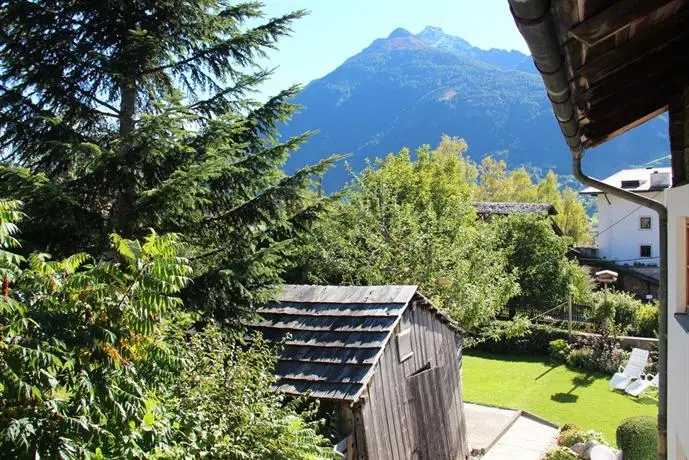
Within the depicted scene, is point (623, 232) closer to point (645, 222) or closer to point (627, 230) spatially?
point (627, 230)

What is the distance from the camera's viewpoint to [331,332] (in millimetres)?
8516

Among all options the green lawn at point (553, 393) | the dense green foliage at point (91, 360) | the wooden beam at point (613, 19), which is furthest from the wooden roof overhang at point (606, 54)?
the green lawn at point (553, 393)

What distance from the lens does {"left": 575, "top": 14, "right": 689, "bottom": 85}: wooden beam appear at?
2973 millimetres

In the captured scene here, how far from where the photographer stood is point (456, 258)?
1576cm

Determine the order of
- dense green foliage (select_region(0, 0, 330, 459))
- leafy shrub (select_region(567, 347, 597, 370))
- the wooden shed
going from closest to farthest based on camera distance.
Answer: dense green foliage (select_region(0, 0, 330, 459)) → the wooden shed → leafy shrub (select_region(567, 347, 597, 370))

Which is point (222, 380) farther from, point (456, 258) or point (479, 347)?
point (479, 347)

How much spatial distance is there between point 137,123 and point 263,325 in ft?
12.6

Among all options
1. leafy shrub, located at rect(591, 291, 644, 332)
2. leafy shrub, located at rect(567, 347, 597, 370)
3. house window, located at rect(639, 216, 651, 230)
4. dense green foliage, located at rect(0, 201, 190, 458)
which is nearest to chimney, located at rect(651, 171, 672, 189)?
house window, located at rect(639, 216, 651, 230)

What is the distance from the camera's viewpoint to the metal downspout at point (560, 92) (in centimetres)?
212

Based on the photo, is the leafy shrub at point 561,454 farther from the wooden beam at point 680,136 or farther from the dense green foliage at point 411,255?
the wooden beam at point 680,136

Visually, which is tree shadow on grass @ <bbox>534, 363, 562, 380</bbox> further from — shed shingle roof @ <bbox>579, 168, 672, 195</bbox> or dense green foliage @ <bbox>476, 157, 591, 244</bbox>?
dense green foliage @ <bbox>476, 157, 591, 244</bbox>

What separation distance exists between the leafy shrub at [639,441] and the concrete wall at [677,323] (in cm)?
691

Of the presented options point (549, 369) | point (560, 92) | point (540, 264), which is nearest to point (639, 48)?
point (560, 92)

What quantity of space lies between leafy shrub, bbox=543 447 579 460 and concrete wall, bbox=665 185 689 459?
733cm
